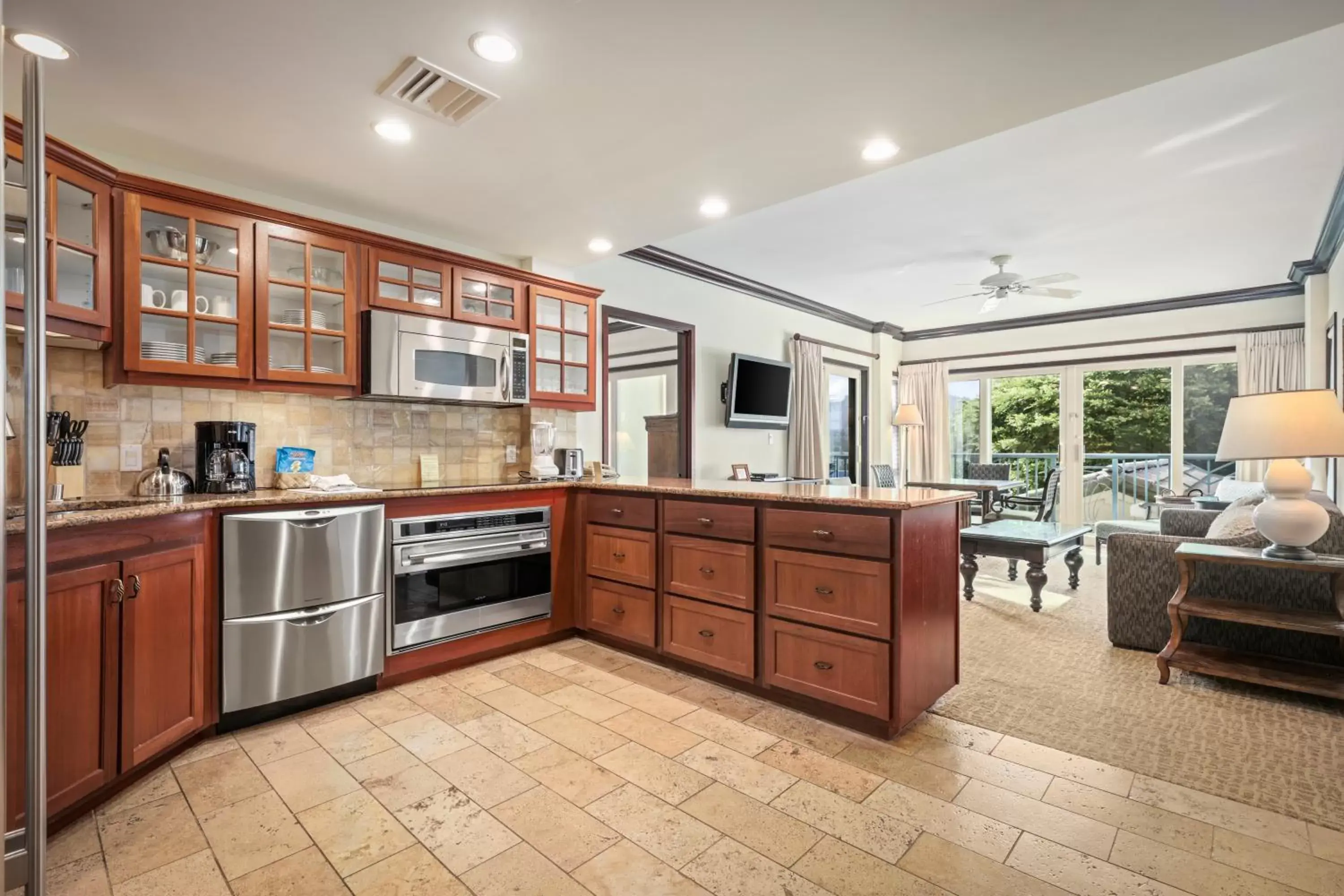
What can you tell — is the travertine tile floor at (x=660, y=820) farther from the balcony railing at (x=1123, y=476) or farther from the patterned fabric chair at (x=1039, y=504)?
the balcony railing at (x=1123, y=476)

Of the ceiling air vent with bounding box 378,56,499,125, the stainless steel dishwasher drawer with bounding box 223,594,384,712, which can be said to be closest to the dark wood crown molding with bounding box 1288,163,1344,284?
the ceiling air vent with bounding box 378,56,499,125

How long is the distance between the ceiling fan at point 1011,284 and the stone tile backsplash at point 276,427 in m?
3.50

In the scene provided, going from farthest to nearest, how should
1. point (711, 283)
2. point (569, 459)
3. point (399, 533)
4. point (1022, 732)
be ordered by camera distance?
point (711, 283) < point (569, 459) < point (399, 533) < point (1022, 732)

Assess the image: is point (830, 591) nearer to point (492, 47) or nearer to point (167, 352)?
point (492, 47)

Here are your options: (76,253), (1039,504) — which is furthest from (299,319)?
(1039,504)

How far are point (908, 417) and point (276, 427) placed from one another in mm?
6228

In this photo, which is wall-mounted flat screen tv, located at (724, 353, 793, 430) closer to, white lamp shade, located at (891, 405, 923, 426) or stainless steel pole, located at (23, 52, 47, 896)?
white lamp shade, located at (891, 405, 923, 426)

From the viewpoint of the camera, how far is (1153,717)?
2568mm

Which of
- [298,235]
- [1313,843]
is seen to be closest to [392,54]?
[298,235]

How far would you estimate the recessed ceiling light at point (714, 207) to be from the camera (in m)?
3.25

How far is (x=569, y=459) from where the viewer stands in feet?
13.4

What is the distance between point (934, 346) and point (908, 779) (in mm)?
6995

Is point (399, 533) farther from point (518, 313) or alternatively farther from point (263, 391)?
point (518, 313)

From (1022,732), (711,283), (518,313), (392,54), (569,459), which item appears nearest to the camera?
(392,54)
